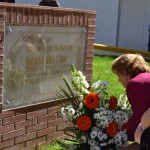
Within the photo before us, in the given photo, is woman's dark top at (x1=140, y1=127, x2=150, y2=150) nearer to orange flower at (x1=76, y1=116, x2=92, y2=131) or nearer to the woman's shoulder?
the woman's shoulder

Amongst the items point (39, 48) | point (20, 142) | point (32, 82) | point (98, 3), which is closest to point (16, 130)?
point (20, 142)

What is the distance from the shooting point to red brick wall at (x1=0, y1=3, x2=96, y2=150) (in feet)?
15.5

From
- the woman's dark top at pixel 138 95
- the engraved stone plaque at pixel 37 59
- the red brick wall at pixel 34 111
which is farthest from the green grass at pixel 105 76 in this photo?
the woman's dark top at pixel 138 95

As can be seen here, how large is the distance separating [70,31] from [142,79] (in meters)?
1.60

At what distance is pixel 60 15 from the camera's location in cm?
532

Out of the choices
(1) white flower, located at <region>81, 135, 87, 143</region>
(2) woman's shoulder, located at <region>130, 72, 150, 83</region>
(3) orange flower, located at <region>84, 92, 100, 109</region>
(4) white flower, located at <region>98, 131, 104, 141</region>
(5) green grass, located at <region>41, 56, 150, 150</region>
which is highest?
(2) woman's shoulder, located at <region>130, 72, 150, 83</region>

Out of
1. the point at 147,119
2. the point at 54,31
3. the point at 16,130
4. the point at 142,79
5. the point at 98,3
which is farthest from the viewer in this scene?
the point at 98,3

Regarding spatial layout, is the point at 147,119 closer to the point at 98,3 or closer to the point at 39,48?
the point at 39,48

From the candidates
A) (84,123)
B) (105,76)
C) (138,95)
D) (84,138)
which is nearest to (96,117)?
(84,123)

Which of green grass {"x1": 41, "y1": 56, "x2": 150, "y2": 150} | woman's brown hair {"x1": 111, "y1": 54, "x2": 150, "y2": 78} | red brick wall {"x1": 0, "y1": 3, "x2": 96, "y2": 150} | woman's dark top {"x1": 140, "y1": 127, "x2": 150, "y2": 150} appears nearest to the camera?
woman's dark top {"x1": 140, "y1": 127, "x2": 150, "y2": 150}

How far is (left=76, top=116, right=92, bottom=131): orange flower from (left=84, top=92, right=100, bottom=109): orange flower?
12cm

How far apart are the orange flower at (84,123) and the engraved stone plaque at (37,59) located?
743 millimetres

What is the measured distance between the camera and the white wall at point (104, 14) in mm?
19297

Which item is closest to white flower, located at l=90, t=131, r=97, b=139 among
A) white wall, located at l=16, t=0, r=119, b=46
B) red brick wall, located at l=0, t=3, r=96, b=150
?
red brick wall, located at l=0, t=3, r=96, b=150
